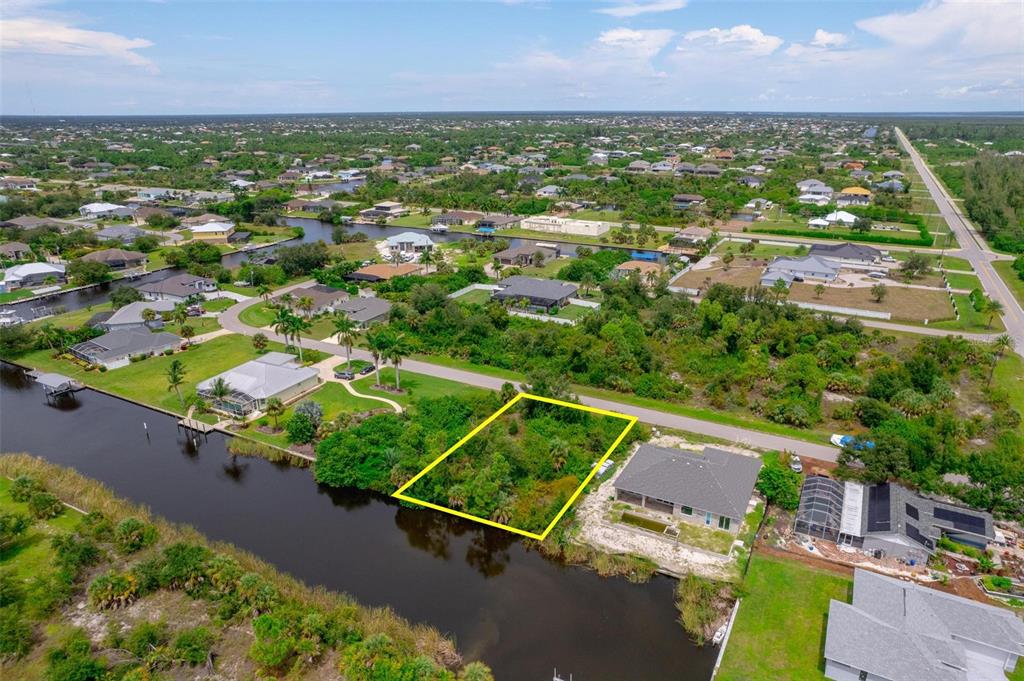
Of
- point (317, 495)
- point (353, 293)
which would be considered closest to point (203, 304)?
point (353, 293)

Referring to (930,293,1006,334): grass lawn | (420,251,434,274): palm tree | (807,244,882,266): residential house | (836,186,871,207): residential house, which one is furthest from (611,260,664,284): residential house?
(836,186,871,207): residential house

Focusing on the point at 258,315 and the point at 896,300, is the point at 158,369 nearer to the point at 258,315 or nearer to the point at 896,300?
the point at 258,315

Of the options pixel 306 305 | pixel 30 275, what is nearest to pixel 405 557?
pixel 306 305

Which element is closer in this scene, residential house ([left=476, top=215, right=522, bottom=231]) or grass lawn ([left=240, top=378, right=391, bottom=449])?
grass lawn ([left=240, top=378, right=391, bottom=449])

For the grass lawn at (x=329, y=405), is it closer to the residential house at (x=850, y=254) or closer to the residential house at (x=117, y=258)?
the residential house at (x=117, y=258)

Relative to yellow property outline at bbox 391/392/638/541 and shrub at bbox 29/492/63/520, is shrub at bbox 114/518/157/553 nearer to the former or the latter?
shrub at bbox 29/492/63/520

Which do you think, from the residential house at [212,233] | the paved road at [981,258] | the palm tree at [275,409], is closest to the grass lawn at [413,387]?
the palm tree at [275,409]

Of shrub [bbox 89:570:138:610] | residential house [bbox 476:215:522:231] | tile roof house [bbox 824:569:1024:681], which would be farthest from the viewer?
residential house [bbox 476:215:522:231]

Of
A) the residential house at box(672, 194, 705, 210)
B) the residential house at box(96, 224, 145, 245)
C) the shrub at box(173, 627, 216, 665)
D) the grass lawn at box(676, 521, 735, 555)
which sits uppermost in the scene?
the residential house at box(672, 194, 705, 210)
